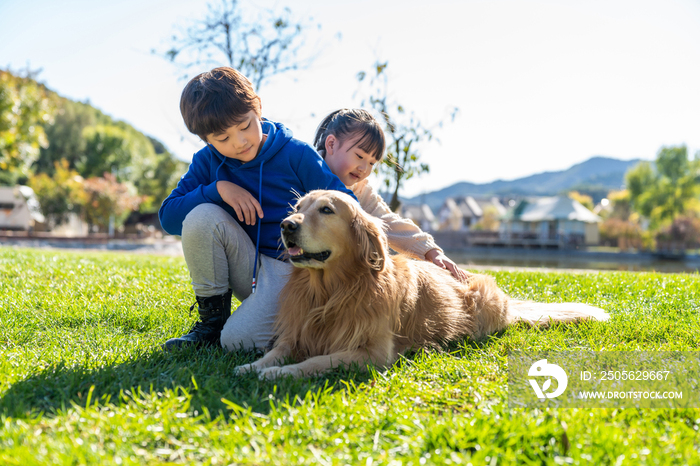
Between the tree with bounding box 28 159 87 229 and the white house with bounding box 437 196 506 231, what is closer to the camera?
the tree with bounding box 28 159 87 229

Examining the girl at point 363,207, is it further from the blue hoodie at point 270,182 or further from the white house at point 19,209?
the white house at point 19,209

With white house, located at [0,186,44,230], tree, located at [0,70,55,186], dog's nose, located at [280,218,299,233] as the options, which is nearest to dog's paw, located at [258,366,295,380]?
dog's nose, located at [280,218,299,233]

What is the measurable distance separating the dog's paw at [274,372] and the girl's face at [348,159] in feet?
6.63

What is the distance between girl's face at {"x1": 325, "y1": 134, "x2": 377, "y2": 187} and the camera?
154 inches

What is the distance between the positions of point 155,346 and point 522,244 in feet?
161

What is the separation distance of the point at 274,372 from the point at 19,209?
50.8 metres

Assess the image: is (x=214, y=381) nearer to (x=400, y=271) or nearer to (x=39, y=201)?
(x=400, y=271)

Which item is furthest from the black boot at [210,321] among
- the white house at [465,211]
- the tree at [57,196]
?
the white house at [465,211]

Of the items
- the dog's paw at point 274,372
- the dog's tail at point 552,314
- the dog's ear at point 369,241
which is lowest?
the dog's paw at point 274,372

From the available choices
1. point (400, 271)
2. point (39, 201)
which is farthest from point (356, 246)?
point (39, 201)

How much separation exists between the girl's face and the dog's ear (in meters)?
1.33

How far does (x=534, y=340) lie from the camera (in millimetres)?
3043

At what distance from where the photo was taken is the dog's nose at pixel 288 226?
240cm

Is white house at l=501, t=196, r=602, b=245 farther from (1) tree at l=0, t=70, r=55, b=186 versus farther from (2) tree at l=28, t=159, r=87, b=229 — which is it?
(1) tree at l=0, t=70, r=55, b=186
